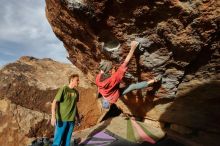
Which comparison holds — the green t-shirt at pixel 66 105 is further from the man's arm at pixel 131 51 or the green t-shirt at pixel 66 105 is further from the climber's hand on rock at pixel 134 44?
the climber's hand on rock at pixel 134 44

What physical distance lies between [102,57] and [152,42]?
1.56 metres

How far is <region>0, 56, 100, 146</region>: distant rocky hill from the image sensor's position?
26.4 ft

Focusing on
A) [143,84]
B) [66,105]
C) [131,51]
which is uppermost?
[131,51]

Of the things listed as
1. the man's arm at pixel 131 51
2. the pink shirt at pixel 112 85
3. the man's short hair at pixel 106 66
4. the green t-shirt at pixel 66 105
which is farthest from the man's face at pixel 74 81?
the man's arm at pixel 131 51

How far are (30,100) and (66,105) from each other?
3276 millimetres

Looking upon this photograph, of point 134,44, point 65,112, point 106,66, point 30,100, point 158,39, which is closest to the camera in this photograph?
point 158,39

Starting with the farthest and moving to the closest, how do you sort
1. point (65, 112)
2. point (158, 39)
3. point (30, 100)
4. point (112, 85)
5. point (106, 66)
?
point (30, 100)
point (106, 66)
point (112, 85)
point (65, 112)
point (158, 39)

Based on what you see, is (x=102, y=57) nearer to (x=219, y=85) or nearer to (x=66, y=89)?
(x=66, y=89)

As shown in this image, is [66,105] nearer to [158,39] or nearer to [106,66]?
[106,66]

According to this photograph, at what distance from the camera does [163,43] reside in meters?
5.46

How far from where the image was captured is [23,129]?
26.4ft

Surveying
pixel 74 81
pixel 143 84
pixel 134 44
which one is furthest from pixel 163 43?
pixel 74 81

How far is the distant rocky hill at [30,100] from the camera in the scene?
805cm

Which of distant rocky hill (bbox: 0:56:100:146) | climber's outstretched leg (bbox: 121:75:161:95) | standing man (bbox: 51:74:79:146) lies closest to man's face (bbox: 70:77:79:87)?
standing man (bbox: 51:74:79:146)
